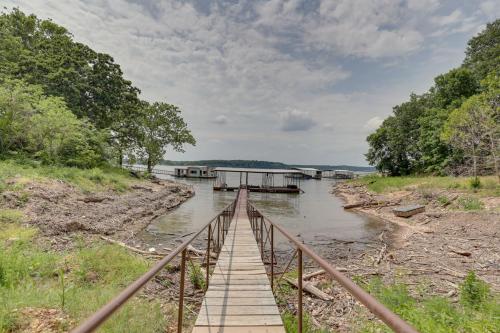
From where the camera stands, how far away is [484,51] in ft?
117

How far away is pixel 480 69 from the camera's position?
3272 cm

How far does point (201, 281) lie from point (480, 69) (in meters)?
42.6

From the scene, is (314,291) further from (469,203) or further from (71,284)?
(469,203)

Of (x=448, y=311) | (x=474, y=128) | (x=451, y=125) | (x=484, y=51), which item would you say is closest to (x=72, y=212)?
(x=448, y=311)

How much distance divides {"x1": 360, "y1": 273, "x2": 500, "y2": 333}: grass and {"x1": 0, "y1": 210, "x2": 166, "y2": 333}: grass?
3510 millimetres

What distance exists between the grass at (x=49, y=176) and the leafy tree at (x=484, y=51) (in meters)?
41.7

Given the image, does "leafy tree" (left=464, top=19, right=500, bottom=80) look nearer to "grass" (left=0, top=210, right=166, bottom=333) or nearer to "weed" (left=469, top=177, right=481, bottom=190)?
"weed" (left=469, top=177, right=481, bottom=190)

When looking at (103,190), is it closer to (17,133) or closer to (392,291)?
(17,133)

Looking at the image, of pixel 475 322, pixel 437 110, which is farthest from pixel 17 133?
pixel 437 110

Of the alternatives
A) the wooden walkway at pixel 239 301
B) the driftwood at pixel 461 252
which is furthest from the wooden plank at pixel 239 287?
the driftwood at pixel 461 252

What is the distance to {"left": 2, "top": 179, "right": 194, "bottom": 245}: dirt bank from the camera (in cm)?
980

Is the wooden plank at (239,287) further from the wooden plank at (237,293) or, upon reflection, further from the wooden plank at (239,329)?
the wooden plank at (239,329)

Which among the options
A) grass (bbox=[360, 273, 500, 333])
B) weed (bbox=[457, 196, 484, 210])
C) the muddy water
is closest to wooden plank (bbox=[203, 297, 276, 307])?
grass (bbox=[360, 273, 500, 333])

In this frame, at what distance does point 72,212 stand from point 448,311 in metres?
13.6
